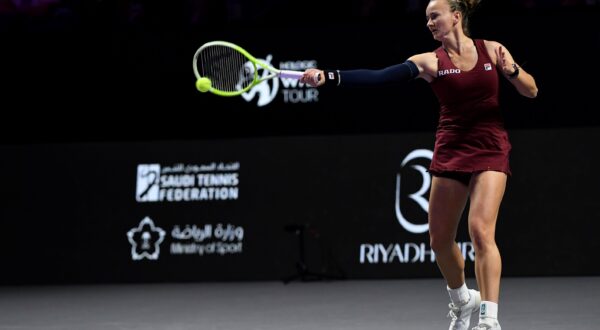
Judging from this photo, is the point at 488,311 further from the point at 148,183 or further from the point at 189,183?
the point at 148,183

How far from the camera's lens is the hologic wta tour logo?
33.1 ft

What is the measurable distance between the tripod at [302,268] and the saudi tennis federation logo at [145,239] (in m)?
1.37

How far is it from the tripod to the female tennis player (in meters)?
4.88

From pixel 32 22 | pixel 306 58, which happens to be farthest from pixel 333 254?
pixel 32 22

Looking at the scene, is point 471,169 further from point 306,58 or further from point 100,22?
point 100,22

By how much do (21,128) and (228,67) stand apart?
18.6 feet

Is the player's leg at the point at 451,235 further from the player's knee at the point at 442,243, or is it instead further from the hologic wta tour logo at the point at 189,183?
the hologic wta tour logo at the point at 189,183

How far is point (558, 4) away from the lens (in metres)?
Answer: 9.75

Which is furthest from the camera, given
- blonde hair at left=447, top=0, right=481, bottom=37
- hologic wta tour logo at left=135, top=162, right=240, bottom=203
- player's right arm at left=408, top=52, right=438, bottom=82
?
hologic wta tour logo at left=135, top=162, right=240, bottom=203

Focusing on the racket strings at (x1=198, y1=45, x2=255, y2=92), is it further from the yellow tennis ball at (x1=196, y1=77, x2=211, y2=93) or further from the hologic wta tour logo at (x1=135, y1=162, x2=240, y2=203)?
the hologic wta tour logo at (x1=135, y1=162, x2=240, y2=203)

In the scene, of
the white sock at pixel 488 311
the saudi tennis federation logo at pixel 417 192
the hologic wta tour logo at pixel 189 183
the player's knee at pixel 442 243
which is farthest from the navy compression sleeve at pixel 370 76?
the hologic wta tour logo at pixel 189 183

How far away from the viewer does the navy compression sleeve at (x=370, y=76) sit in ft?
14.4

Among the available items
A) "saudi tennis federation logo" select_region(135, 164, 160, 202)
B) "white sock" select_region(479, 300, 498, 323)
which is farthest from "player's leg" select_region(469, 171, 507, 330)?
"saudi tennis federation logo" select_region(135, 164, 160, 202)

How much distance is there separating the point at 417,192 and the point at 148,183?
8.87 ft
